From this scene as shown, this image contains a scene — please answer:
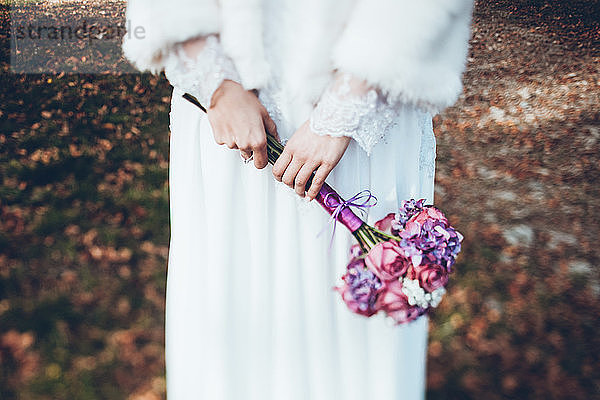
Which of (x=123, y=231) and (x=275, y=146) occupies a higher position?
(x=275, y=146)

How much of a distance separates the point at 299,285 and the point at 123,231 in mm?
2233

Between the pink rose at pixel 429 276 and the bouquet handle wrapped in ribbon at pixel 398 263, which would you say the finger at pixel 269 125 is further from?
the pink rose at pixel 429 276

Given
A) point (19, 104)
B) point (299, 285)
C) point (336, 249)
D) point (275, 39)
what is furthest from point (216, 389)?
point (19, 104)

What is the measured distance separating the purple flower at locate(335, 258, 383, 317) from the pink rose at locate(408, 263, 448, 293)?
0.29 ft

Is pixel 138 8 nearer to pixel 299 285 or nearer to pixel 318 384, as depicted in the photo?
pixel 299 285

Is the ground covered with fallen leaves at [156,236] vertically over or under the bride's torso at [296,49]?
under

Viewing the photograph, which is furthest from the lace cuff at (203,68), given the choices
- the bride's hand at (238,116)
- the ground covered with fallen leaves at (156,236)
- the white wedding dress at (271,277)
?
the ground covered with fallen leaves at (156,236)

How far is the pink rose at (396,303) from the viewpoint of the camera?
45.7 inches

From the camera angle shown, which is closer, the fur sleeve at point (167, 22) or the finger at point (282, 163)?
the fur sleeve at point (167, 22)

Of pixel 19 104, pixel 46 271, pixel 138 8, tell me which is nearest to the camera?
pixel 138 8

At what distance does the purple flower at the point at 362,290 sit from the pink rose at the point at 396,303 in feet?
0.06

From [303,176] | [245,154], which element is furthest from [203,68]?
[303,176]

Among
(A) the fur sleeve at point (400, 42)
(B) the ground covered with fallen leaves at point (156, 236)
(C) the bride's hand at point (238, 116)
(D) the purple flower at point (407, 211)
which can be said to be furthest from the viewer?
(B) the ground covered with fallen leaves at point (156, 236)

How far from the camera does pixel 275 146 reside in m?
1.19
